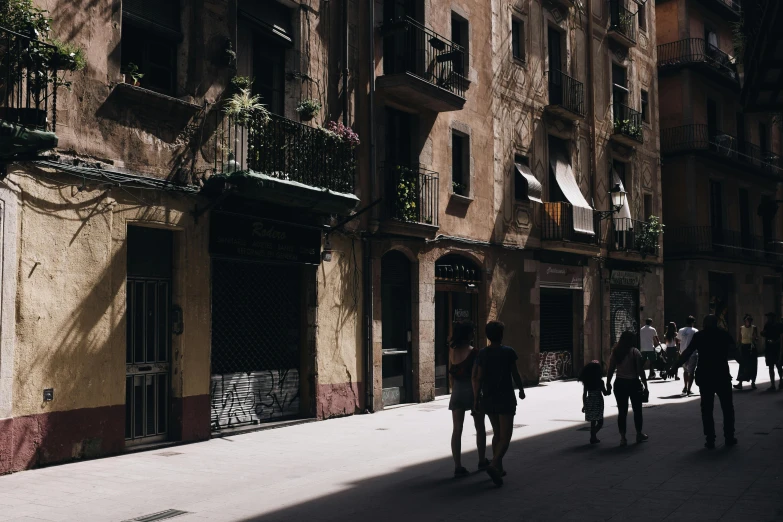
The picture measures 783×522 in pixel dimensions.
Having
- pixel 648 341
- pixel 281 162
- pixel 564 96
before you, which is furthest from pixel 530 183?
pixel 281 162

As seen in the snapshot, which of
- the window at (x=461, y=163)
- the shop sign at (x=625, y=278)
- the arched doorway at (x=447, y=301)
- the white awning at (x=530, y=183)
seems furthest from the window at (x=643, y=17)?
the arched doorway at (x=447, y=301)

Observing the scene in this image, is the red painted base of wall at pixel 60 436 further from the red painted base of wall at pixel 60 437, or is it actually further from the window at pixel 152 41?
the window at pixel 152 41

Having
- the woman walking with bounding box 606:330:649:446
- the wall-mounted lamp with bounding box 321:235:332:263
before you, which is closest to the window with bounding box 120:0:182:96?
the wall-mounted lamp with bounding box 321:235:332:263

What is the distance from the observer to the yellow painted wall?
32.8ft

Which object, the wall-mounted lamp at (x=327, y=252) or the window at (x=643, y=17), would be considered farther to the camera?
the window at (x=643, y=17)

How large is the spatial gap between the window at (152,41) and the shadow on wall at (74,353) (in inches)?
74.8

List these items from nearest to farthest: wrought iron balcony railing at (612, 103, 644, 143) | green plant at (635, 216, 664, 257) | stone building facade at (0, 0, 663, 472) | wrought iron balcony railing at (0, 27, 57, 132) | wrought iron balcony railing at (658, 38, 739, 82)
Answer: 1. wrought iron balcony railing at (0, 27, 57, 132)
2. stone building facade at (0, 0, 663, 472)
3. wrought iron balcony railing at (612, 103, 644, 143)
4. green plant at (635, 216, 664, 257)
5. wrought iron balcony railing at (658, 38, 739, 82)

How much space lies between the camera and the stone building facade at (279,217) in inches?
415

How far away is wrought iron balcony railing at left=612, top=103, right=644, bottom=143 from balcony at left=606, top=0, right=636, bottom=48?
6.93ft

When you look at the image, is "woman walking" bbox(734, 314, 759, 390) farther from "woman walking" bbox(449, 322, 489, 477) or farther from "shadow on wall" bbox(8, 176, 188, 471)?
"shadow on wall" bbox(8, 176, 188, 471)

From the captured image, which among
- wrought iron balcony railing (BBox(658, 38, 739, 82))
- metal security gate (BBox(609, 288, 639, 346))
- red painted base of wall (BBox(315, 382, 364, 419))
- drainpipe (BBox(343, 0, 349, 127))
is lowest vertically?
red painted base of wall (BBox(315, 382, 364, 419))

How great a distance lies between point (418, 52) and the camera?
1753 centimetres

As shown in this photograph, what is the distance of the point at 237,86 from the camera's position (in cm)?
1320

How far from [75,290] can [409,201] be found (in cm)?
799
